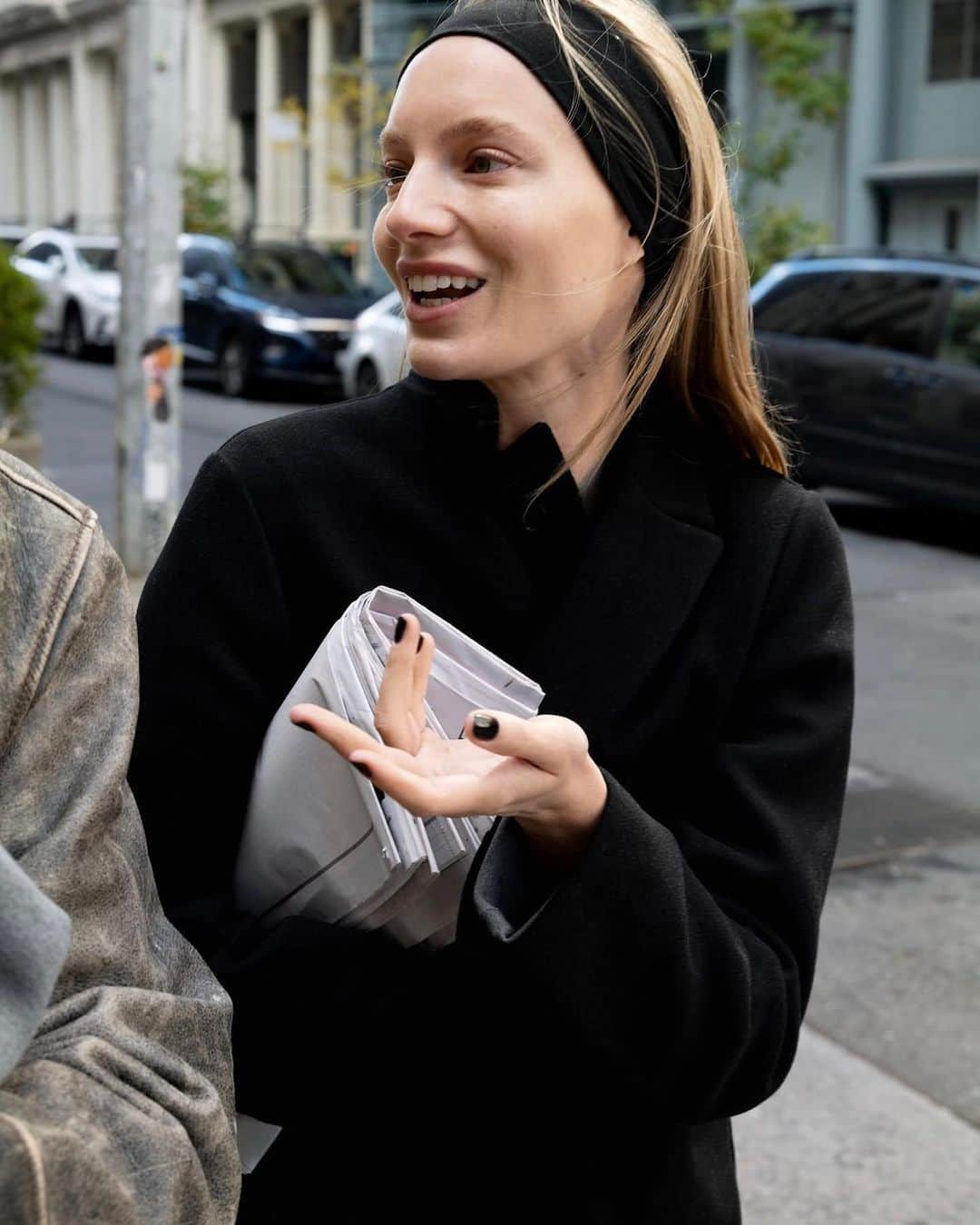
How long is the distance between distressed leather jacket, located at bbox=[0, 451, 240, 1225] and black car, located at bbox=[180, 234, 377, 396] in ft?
53.0

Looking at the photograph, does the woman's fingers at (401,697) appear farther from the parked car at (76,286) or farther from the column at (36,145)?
the column at (36,145)

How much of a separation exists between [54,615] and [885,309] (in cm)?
1071

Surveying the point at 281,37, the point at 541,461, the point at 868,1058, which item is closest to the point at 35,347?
the point at 868,1058

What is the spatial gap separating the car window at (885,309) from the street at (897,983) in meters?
2.65

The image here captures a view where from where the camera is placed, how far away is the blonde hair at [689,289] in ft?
5.54

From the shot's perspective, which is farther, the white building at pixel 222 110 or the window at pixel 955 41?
the white building at pixel 222 110

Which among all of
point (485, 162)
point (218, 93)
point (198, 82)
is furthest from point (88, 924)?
point (198, 82)

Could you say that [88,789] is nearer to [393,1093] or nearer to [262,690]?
[262,690]

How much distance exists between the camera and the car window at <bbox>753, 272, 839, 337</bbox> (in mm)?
11750

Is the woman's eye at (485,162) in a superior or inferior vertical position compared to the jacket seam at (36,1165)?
superior

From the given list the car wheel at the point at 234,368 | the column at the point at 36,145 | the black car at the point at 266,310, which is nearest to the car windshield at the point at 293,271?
the black car at the point at 266,310

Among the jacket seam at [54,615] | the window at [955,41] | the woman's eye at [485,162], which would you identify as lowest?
the jacket seam at [54,615]

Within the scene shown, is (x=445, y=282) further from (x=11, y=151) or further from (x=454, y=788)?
(x=11, y=151)

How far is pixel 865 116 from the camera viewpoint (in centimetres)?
2125
